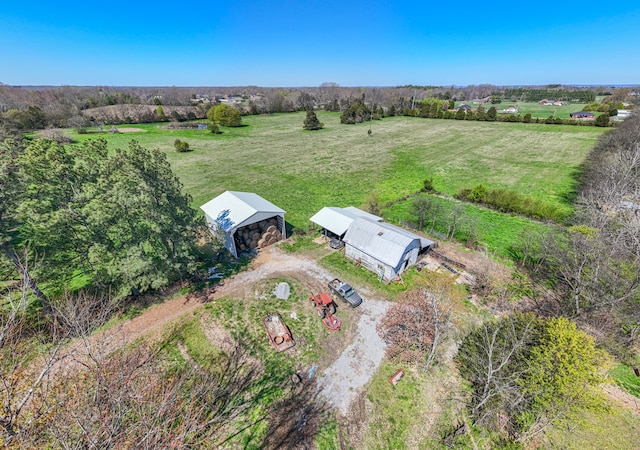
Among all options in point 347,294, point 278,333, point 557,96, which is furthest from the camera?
point 557,96

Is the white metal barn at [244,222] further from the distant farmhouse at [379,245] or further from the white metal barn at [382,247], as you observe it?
the white metal barn at [382,247]

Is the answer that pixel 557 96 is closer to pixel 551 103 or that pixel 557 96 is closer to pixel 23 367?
pixel 551 103

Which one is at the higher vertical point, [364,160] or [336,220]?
[364,160]

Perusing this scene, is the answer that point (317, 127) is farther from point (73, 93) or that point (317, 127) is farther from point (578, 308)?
point (73, 93)

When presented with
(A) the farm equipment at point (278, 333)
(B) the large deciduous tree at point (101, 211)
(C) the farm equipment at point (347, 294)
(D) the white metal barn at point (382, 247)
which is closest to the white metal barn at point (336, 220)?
(D) the white metal barn at point (382, 247)

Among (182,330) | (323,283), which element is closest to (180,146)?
(182,330)

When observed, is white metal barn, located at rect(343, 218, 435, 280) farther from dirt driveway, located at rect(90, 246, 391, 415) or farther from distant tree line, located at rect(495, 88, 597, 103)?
distant tree line, located at rect(495, 88, 597, 103)
